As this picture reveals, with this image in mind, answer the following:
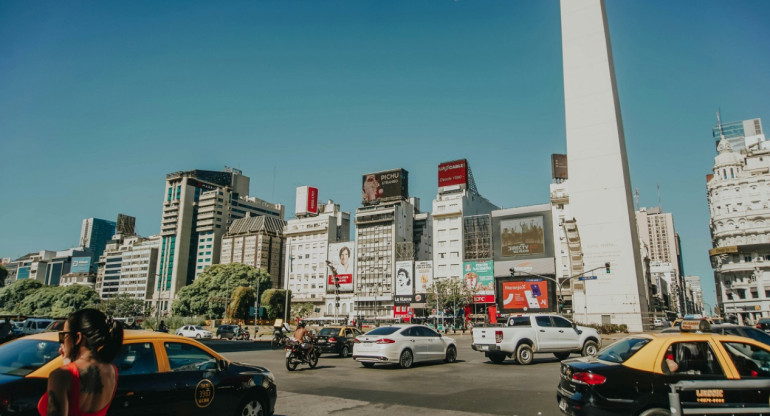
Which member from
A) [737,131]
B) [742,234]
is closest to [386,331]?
[742,234]

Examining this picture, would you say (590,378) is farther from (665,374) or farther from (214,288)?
(214,288)

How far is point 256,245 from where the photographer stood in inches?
5217

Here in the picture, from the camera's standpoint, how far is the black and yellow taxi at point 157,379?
485cm

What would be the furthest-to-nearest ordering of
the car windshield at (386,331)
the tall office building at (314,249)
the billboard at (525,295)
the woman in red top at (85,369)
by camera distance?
the tall office building at (314,249)
the billboard at (525,295)
the car windshield at (386,331)
the woman in red top at (85,369)

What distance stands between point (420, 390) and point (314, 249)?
111941 mm

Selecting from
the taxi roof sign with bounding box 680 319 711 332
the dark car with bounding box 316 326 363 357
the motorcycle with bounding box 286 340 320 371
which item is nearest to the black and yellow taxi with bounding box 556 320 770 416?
the taxi roof sign with bounding box 680 319 711 332

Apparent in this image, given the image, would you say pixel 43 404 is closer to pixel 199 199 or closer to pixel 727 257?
pixel 727 257

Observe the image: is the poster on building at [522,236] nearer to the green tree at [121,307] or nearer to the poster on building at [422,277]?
the poster on building at [422,277]

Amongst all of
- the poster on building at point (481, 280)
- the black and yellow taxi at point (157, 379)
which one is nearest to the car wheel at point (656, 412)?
the black and yellow taxi at point (157, 379)

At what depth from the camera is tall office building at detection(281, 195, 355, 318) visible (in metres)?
115

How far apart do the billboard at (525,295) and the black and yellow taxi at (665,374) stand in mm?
75835

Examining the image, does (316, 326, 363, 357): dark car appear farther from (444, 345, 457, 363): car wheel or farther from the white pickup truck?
the white pickup truck

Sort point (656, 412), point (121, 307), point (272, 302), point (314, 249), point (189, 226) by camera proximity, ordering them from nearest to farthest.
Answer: point (656, 412), point (272, 302), point (121, 307), point (314, 249), point (189, 226)

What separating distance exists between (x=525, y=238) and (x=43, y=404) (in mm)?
87845
